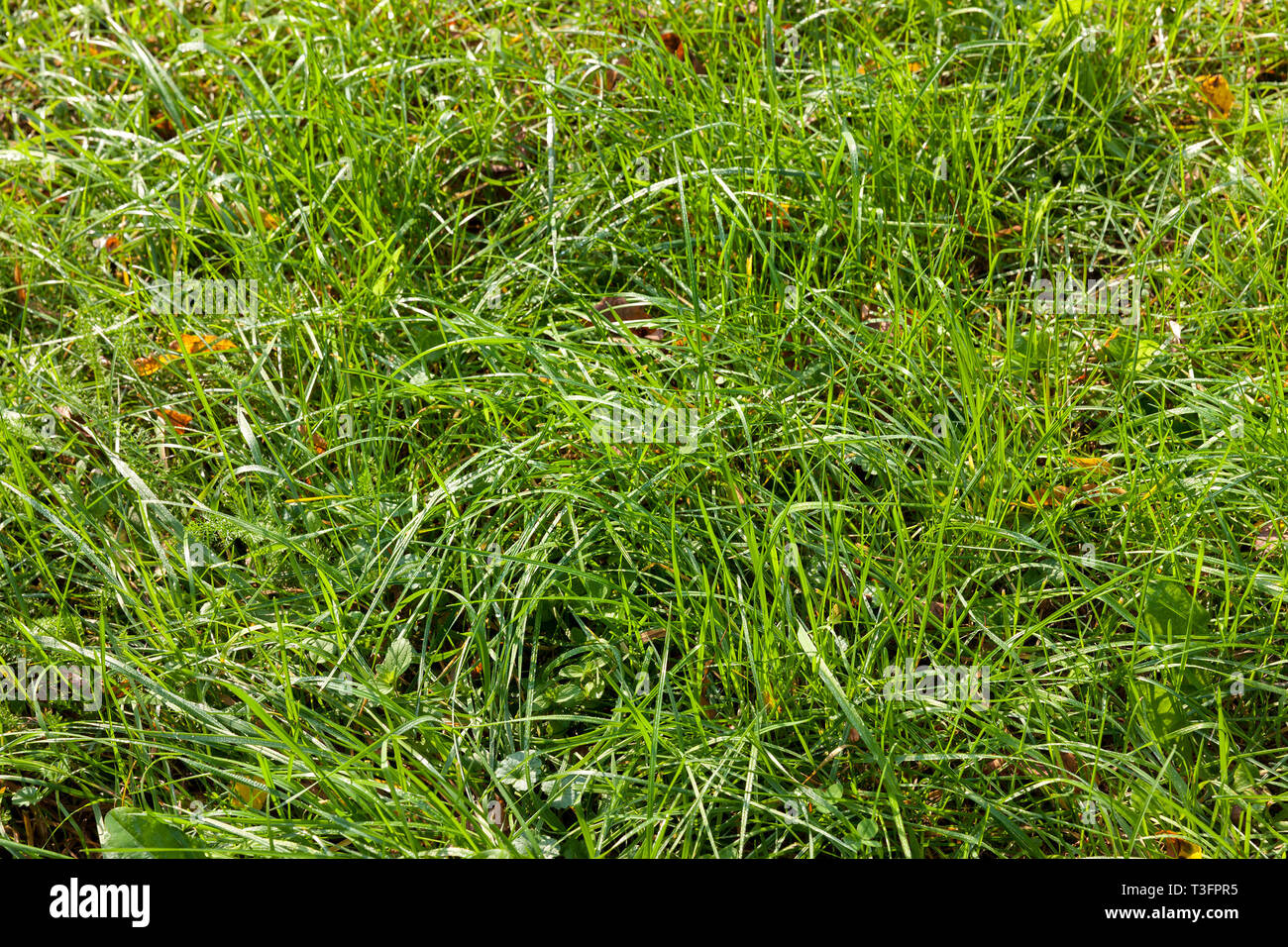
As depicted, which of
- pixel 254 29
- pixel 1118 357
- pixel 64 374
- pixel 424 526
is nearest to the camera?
pixel 424 526

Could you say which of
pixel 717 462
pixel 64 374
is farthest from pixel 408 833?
pixel 64 374

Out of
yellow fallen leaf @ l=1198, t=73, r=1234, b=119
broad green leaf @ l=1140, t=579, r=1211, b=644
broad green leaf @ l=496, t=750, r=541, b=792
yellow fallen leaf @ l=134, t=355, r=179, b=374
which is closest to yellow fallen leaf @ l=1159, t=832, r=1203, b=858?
broad green leaf @ l=1140, t=579, r=1211, b=644

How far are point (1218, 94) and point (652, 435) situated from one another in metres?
1.99

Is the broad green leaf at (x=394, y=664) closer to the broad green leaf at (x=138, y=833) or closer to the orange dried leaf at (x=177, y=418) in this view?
the broad green leaf at (x=138, y=833)

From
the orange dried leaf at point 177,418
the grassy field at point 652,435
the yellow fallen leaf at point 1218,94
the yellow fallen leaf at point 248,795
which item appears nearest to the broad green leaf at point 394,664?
the grassy field at point 652,435

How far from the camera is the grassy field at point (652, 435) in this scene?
192 cm

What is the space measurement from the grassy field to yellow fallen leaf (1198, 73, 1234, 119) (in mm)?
51

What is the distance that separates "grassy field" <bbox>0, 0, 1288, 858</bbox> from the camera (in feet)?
6.31

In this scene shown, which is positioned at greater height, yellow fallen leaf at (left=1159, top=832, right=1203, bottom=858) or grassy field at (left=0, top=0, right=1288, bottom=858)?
grassy field at (left=0, top=0, right=1288, bottom=858)

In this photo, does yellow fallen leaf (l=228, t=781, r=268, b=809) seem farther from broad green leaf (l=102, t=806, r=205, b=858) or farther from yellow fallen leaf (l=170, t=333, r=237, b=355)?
yellow fallen leaf (l=170, t=333, r=237, b=355)

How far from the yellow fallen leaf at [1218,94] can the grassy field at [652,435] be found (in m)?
0.05
